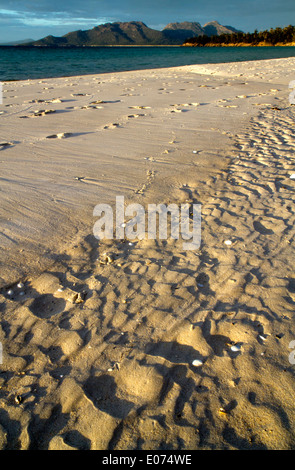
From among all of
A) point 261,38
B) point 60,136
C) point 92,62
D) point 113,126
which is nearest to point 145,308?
point 60,136

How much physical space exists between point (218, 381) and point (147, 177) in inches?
114

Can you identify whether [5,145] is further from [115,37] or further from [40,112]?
[115,37]

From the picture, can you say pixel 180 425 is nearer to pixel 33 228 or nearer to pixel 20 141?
pixel 33 228

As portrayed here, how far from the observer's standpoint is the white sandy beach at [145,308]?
1541 millimetres

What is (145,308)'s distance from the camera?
218 centimetres

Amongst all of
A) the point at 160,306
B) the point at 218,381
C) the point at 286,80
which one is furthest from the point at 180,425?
the point at 286,80

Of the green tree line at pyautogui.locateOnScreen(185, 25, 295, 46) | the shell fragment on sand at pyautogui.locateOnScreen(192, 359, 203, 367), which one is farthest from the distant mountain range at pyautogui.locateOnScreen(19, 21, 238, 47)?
the shell fragment on sand at pyautogui.locateOnScreen(192, 359, 203, 367)

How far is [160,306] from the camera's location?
7.22 ft

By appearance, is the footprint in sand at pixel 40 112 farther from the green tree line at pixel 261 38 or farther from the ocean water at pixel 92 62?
the green tree line at pixel 261 38

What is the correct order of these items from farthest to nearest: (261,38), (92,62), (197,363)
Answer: (261,38) < (92,62) < (197,363)

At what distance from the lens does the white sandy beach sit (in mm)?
1541

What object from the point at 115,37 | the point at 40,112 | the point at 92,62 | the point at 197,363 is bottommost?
the point at 197,363

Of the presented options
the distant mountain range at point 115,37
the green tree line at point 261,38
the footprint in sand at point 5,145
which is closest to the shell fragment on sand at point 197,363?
the footprint in sand at point 5,145
